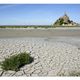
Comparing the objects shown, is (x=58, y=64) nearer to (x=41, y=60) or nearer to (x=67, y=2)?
(x=41, y=60)

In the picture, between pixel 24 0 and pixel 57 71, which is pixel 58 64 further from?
pixel 24 0

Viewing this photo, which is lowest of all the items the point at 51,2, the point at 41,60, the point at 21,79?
the point at 41,60

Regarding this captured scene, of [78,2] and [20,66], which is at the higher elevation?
[78,2]

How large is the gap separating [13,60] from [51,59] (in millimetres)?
1426

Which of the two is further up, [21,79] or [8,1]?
[8,1]

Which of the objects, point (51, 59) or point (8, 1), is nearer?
point (8, 1)

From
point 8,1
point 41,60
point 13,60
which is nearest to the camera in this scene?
point 8,1

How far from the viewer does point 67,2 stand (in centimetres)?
139

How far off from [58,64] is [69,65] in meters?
0.26

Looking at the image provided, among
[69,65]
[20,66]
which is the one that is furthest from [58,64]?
[20,66]

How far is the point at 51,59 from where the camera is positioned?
5148mm

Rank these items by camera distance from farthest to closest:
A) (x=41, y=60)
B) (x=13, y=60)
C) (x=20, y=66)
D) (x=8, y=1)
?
(x=41, y=60) < (x=20, y=66) < (x=13, y=60) < (x=8, y=1)

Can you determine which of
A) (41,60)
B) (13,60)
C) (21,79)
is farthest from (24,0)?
(41,60)

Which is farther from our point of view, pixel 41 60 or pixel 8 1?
pixel 41 60
